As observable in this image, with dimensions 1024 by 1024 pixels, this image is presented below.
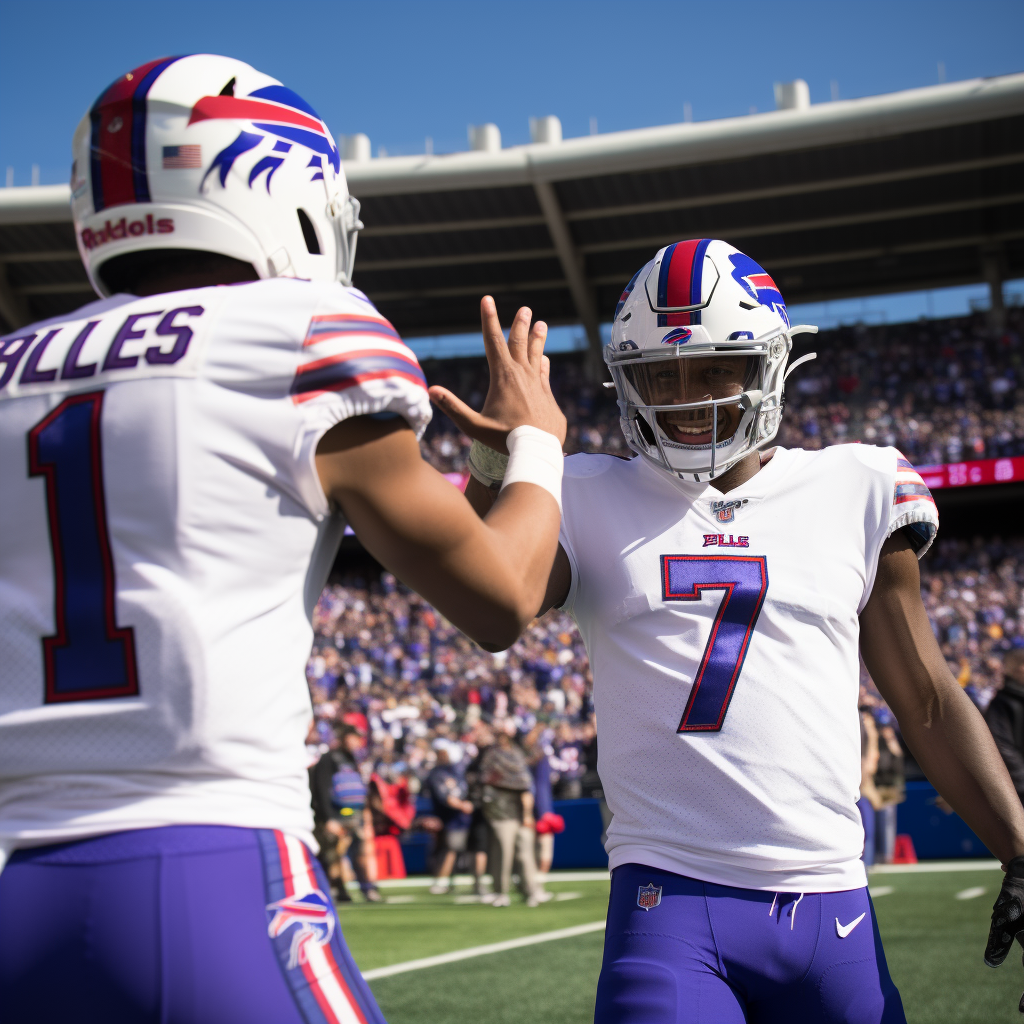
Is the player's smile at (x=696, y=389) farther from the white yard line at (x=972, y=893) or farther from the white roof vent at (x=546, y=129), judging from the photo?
the white roof vent at (x=546, y=129)

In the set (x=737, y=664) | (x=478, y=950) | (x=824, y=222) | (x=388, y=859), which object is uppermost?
(x=824, y=222)

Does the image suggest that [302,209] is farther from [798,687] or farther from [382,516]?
[798,687]

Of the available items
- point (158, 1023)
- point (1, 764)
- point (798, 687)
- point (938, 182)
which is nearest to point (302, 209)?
point (1, 764)

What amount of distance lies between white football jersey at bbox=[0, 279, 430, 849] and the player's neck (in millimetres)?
1319

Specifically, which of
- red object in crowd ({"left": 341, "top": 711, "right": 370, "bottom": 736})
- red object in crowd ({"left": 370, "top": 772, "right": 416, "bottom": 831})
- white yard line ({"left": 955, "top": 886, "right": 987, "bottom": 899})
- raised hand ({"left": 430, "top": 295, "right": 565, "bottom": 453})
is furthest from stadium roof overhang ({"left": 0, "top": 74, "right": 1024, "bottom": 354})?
raised hand ({"left": 430, "top": 295, "right": 565, "bottom": 453})

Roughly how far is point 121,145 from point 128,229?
116 mm

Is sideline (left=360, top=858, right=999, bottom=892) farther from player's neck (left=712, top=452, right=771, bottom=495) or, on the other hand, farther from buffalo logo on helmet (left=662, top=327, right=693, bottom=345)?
buffalo logo on helmet (left=662, top=327, right=693, bottom=345)

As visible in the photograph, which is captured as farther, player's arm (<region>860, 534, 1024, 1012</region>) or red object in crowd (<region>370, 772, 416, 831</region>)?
red object in crowd (<region>370, 772, 416, 831</region>)

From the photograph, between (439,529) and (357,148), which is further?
(357,148)

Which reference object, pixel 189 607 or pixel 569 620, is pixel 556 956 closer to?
pixel 189 607

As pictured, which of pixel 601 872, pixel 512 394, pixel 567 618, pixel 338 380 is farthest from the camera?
pixel 567 618

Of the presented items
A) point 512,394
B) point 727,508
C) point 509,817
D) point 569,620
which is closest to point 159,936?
point 512,394

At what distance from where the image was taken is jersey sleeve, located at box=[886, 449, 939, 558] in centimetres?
257

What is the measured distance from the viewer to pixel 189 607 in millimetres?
1386
